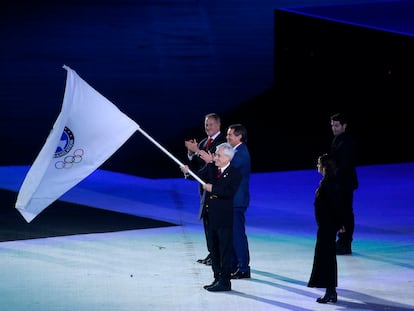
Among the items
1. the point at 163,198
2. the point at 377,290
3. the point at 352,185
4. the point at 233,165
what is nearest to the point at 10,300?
the point at 233,165

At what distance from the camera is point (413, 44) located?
19156mm

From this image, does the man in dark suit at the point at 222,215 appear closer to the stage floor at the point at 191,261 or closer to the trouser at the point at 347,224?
the stage floor at the point at 191,261

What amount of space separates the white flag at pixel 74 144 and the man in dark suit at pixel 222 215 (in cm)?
116

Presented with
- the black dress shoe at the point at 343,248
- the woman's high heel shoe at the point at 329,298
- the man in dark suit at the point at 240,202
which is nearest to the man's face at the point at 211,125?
the man in dark suit at the point at 240,202

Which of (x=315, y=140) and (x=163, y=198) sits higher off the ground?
(x=315, y=140)

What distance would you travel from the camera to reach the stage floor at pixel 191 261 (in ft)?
32.4

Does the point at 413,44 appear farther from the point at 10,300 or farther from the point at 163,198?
the point at 10,300

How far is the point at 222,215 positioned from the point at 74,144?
1.84 m

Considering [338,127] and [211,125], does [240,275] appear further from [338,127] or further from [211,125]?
[338,127]

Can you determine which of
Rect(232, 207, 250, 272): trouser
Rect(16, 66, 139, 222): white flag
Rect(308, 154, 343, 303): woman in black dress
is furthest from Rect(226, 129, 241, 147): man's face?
Rect(308, 154, 343, 303): woman in black dress

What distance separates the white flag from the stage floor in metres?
1.04

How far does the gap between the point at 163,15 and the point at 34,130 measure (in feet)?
13.7

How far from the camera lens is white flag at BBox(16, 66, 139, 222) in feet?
34.5

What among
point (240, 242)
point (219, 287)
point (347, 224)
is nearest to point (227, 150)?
point (240, 242)
